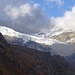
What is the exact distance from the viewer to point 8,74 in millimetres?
107500

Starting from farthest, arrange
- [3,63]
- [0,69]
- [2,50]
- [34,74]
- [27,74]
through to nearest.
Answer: [34,74]
[27,74]
[2,50]
[3,63]
[0,69]

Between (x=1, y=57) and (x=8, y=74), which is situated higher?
(x=1, y=57)

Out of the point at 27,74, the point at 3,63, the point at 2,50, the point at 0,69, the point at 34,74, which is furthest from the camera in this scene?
the point at 34,74

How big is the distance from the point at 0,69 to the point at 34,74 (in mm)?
54321

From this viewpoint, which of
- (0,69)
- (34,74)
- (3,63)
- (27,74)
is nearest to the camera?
(0,69)

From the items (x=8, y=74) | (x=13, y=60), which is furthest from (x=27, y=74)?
(x=8, y=74)

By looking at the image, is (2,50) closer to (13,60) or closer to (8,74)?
(13,60)

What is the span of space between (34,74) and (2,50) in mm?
32744

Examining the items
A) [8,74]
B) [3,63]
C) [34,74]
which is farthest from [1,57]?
[34,74]

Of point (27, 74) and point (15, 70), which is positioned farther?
point (27, 74)

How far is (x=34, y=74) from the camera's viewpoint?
156875 mm

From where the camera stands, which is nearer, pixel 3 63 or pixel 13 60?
pixel 3 63

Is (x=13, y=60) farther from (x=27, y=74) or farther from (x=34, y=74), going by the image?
(x=34, y=74)

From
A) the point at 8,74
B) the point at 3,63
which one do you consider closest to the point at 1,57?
the point at 3,63
